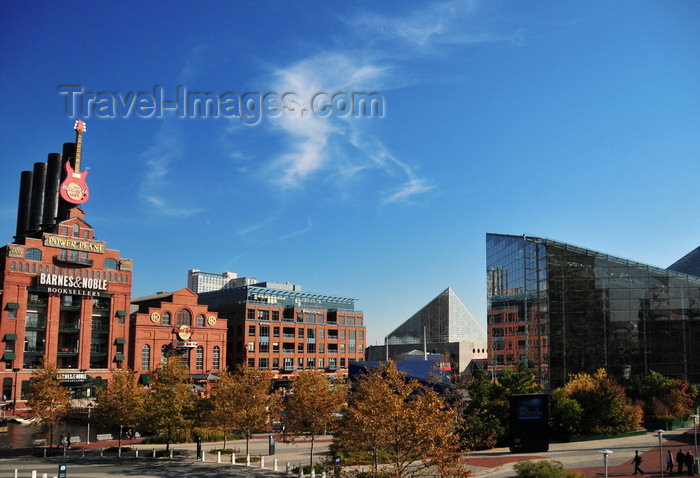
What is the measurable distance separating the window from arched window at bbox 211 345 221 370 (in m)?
2.11

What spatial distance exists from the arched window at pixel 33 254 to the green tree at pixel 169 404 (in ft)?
156

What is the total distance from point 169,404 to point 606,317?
50.1 meters

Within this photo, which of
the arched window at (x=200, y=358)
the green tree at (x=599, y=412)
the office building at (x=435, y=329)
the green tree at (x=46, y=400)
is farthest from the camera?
the office building at (x=435, y=329)

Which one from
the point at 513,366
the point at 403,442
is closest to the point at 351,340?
the point at 513,366

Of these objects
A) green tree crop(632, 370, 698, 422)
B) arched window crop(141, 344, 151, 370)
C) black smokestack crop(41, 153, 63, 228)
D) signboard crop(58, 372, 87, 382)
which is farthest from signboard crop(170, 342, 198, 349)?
green tree crop(632, 370, 698, 422)

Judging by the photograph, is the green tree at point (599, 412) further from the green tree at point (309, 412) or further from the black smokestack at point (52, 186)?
the black smokestack at point (52, 186)

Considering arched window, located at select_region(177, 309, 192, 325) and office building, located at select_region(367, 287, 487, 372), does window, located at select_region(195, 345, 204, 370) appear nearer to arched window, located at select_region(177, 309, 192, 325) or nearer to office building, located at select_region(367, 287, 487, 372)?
arched window, located at select_region(177, 309, 192, 325)

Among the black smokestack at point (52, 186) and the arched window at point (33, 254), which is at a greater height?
the black smokestack at point (52, 186)

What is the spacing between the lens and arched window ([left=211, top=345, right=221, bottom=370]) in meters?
104

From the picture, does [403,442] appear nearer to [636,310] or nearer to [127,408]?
[127,408]

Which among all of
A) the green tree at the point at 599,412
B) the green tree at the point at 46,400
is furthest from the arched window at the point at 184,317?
the green tree at the point at 599,412

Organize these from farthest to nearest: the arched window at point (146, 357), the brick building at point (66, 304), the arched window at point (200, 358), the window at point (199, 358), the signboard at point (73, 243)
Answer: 1. the arched window at point (200, 358)
2. the window at point (199, 358)
3. the arched window at point (146, 357)
4. the signboard at point (73, 243)
5. the brick building at point (66, 304)

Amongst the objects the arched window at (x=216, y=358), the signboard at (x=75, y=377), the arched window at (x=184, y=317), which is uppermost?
the arched window at (x=184, y=317)

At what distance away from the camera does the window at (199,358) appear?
101 m
